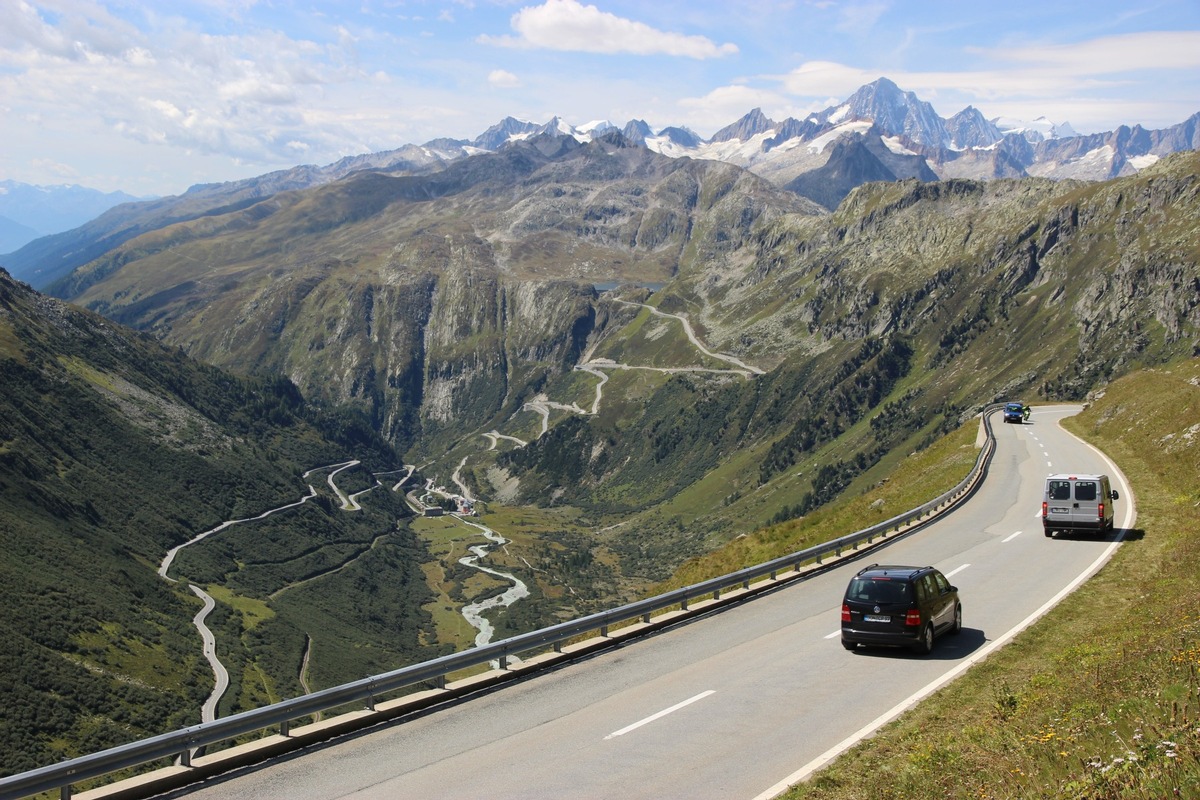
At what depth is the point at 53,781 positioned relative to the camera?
14.9m

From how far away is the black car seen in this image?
2431cm

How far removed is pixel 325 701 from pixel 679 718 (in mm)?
7935

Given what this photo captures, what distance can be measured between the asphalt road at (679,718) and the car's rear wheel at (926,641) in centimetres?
24

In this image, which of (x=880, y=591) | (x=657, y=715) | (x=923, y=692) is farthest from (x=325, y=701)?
(x=880, y=591)

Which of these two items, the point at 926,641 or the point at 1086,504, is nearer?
the point at 926,641

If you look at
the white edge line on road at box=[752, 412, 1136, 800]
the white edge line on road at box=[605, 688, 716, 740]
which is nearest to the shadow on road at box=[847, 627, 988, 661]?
the white edge line on road at box=[752, 412, 1136, 800]

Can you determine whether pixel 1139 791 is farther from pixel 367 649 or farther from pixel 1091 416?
pixel 367 649

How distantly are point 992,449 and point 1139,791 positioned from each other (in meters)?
70.2

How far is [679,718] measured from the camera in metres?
19.8

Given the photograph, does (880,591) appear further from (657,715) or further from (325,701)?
(325,701)

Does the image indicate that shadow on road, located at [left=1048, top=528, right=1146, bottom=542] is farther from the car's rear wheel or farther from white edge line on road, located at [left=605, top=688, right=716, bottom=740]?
white edge line on road, located at [left=605, top=688, right=716, bottom=740]

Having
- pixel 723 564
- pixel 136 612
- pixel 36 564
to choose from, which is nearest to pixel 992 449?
pixel 723 564

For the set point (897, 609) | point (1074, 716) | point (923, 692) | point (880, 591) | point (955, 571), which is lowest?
point (955, 571)

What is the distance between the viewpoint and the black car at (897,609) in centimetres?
2431
